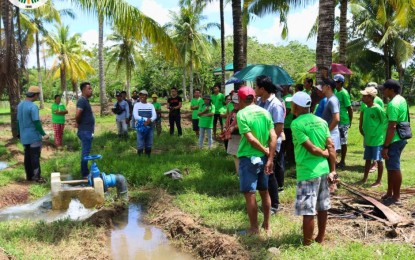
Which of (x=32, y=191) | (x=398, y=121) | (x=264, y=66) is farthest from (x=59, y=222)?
(x=264, y=66)

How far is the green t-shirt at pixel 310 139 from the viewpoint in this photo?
418 cm

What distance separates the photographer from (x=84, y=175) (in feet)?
26.9

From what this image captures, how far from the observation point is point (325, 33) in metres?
7.79

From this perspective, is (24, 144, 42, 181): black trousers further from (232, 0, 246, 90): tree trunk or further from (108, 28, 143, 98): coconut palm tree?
(108, 28, 143, 98): coconut palm tree

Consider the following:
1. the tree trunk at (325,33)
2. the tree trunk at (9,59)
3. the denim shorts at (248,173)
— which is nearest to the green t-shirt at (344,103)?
the tree trunk at (325,33)

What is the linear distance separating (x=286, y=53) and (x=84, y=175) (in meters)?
37.8

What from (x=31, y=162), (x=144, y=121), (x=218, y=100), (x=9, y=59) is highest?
(x=9, y=59)

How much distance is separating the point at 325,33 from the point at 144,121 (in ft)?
13.7

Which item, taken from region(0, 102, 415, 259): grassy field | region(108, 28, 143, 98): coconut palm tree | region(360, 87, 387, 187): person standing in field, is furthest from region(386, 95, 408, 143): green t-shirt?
region(108, 28, 143, 98): coconut palm tree

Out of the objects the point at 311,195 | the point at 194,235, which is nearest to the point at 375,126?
the point at 311,195

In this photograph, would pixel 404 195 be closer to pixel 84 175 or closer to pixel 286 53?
pixel 84 175

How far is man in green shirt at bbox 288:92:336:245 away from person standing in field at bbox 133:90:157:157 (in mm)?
5234

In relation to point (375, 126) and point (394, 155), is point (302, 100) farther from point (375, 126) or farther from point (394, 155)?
point (375, 126)

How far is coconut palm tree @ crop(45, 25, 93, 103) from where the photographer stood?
38438 millimetres
